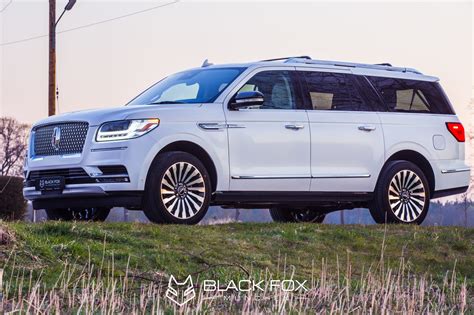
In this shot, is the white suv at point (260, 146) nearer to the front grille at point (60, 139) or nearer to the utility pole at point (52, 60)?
the front grille at point (60, 139)

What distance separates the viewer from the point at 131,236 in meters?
12.7

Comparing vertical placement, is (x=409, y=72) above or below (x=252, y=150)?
above

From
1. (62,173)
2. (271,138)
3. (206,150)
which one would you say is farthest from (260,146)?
(62,173)

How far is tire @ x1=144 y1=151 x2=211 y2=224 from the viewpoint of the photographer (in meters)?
13.6

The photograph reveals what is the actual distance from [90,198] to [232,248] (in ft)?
7.01

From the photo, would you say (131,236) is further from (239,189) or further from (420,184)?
(420,184)

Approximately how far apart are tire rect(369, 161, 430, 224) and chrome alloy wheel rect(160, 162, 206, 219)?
294 cm

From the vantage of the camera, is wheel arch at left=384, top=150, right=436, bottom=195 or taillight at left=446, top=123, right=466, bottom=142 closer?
wheel arch at left=384, top=150, right=436, bottom=195

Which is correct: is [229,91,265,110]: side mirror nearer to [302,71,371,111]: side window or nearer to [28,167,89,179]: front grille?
[302,71,371,111]: side window

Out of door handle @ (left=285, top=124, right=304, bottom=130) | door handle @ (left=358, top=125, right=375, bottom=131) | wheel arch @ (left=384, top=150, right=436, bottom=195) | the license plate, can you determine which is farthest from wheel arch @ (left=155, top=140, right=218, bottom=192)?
wheel arch @ (left=384, top=150, right=436, bottom=195)

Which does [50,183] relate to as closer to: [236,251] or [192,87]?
[192,87]

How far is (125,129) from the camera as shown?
44.5 ft

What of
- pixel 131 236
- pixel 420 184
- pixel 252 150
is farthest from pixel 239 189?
pixel 420 184

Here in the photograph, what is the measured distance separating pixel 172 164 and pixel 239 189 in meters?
1.00
